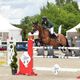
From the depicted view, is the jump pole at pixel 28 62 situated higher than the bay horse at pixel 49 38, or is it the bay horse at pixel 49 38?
the bay horse at pixel 49 38

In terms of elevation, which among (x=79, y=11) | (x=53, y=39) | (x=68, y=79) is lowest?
(x=68, y=79)

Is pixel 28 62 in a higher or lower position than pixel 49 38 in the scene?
lower

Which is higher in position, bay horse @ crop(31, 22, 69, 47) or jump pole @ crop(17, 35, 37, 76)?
bay horse @ crop(31, 22, 69, 47)

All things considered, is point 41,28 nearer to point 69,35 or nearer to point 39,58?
point 39,58

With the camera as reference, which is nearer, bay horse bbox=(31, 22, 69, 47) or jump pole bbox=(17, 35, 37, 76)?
jump pole bbox=(17, 35, 37, 76)

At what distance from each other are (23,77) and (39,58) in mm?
13808

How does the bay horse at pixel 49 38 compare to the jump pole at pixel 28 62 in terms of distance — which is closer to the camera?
the jump pole at pixel 28 62

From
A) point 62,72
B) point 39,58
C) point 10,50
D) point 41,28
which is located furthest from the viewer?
point 41,28

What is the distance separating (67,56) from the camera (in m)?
28.9

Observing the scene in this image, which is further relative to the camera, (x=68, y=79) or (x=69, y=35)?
(x=69, y=35)

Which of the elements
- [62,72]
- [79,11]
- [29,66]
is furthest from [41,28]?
[79,11]

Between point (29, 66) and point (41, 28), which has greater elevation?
point (41, 28)

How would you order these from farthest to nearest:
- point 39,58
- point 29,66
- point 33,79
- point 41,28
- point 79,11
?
point 79,11, point 41,28, point 39,58, point 29,66, point 33,79

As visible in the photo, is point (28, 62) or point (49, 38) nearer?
point (28, 62)
